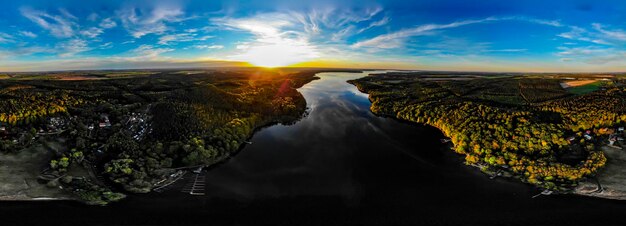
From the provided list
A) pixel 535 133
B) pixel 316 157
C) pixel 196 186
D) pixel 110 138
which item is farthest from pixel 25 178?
pixel 535 133

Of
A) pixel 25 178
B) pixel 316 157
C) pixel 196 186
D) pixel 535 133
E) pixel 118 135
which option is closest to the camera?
pixel 25 178

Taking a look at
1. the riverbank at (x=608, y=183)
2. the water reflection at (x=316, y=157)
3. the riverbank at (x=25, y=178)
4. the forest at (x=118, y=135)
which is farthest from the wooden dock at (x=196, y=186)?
the riverbank at (x=608, y=183)

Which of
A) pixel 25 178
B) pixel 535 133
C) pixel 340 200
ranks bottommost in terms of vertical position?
pixel 340 200

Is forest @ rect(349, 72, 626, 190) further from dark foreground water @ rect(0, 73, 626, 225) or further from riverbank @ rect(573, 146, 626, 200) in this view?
dark foreground water @ rect(0, 73, 626, 225)

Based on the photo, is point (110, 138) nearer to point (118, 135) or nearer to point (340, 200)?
point (118, 135)

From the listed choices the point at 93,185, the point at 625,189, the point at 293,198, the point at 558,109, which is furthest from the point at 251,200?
the point at 558,109

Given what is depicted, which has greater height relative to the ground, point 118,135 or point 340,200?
point 118,135

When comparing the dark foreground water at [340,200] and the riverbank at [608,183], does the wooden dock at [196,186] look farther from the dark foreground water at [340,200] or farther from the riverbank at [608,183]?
the riverbank at [608,183]

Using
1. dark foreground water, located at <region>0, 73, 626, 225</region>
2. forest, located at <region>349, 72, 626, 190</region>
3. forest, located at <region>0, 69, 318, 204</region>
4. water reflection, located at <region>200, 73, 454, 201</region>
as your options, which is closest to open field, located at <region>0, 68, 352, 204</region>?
forest, located at <region>0, 69, 318, 204</region>

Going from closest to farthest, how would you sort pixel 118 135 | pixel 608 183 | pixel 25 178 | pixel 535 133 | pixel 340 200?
pixel 340 200 < pixel 25 178 < pixel 608 183 < pixel 118 135 < pixel 535 133

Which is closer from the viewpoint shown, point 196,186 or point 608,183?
point 196,186
